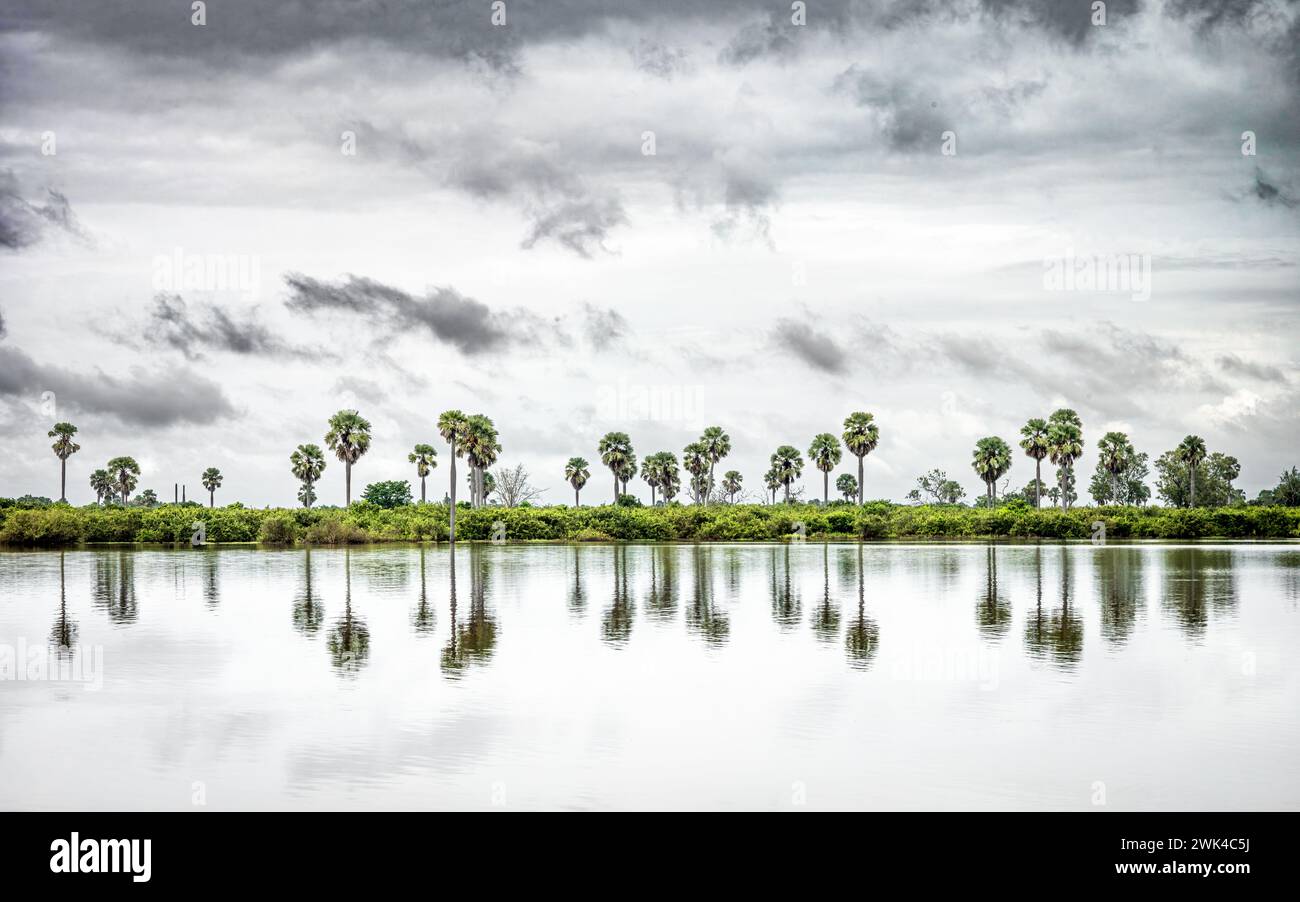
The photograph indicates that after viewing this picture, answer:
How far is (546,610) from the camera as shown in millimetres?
29297

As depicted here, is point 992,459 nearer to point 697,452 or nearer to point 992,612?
point 697,452

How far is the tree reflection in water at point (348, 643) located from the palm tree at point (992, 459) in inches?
3257

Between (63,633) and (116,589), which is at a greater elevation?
(63,633)

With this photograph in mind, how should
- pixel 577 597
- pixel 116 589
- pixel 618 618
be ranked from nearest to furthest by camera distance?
1. pixel 618 618
2. pixel 577 597
3. pixel 116 589

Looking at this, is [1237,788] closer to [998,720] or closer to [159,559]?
[998,720]

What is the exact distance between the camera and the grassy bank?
8094 cm

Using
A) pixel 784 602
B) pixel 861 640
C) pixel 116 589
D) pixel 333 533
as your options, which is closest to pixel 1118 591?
pixel 784 602

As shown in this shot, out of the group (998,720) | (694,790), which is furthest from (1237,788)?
(694,790)

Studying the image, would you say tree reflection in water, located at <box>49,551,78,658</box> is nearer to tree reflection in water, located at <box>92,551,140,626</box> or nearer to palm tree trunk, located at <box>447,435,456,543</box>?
tree reflection in water, located at <box>92,551,140,626</box>

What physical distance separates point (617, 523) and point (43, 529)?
1589 inches

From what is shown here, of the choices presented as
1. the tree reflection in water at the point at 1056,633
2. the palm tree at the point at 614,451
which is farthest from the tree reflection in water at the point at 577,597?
the palm tree at the point at 614,451

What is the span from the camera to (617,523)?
91812 mm
